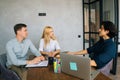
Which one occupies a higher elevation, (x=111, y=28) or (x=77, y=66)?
(x=111, y=28)

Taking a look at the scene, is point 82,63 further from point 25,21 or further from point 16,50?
point 25,21

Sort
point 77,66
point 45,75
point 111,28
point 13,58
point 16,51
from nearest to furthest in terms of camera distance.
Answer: point 77,66
point 45,75
point 111,28
point 13,58
point 16,51

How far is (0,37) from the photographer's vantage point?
4.90 m

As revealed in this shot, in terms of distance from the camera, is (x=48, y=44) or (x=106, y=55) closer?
(x=106, y=55)

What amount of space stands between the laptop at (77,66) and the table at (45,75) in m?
0.06

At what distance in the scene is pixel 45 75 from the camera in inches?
71.9

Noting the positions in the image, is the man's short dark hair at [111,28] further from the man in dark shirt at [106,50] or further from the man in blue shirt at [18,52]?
the man in blue shirt at [18,52]

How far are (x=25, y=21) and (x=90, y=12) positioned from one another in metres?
1.96

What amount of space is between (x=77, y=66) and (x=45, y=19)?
11.7ft

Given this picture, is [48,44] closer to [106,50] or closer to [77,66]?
[106,50]

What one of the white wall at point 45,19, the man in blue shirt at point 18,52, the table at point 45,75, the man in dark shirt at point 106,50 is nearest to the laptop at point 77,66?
the table at point 45,75

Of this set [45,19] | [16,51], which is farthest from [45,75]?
[45,19]

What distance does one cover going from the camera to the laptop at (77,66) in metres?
1.55

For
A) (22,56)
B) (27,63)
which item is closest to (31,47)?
(22,56)
